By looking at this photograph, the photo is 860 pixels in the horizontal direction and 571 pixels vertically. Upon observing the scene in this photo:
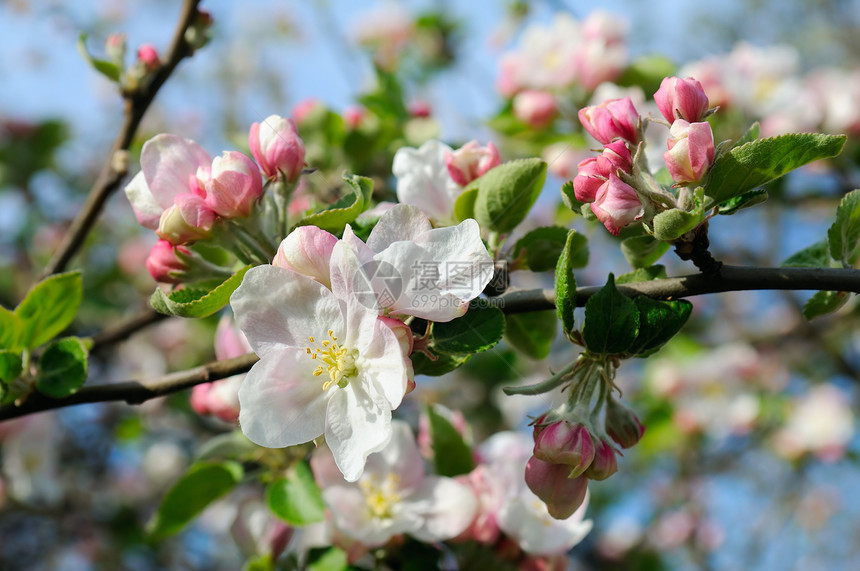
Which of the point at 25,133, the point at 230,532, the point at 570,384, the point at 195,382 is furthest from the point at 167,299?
the point at 25,133

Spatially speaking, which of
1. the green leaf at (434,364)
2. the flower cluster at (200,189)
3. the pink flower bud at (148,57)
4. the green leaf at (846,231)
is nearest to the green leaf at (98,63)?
the pink flower bud at (148,57)

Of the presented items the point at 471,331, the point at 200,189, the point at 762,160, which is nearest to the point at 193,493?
the point at 200,189

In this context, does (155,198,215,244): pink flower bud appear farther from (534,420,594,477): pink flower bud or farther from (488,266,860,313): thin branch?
(534,420,594,477): pink flower bud

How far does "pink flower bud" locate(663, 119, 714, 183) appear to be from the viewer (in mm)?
783

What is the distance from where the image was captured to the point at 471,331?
80 cm

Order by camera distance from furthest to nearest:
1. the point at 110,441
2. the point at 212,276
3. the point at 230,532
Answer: the point at 110,441, the point at 230,532, the point at 212,276

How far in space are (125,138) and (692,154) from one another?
1.04 meters

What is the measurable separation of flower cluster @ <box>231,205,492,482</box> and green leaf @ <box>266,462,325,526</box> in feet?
1.41

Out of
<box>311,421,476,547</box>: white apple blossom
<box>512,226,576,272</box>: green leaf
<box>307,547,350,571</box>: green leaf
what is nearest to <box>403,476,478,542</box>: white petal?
<box>311,421,476,547</box>: white apple blossom

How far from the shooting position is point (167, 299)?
0.82 m

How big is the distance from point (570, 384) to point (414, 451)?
0.46 meters

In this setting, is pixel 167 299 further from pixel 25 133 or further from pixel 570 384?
pixel 25 133

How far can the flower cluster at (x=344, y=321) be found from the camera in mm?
754

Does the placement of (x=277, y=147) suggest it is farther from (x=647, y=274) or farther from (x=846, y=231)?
(x=846, y=231)
